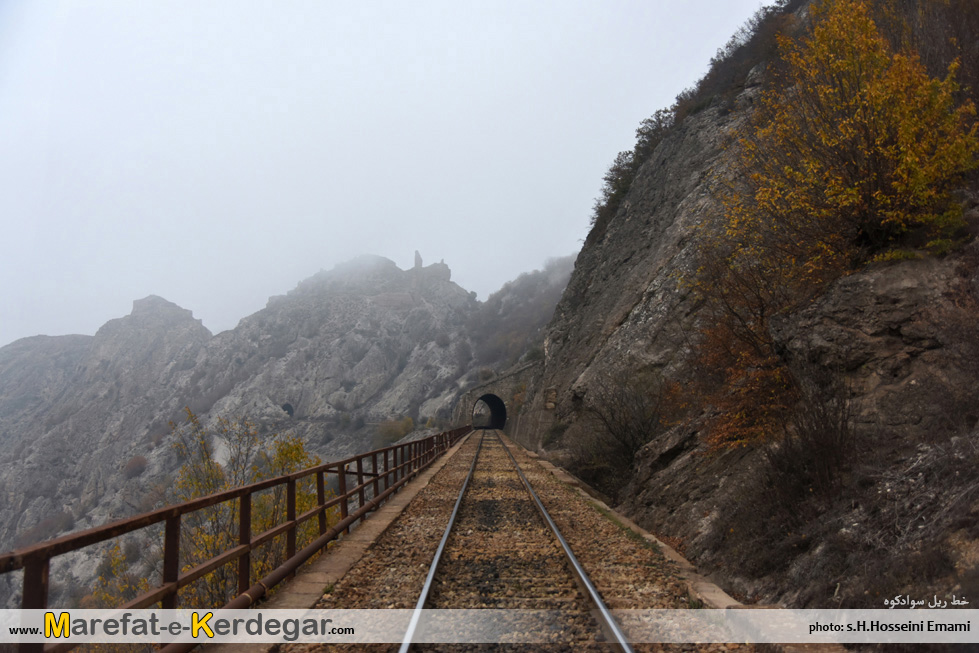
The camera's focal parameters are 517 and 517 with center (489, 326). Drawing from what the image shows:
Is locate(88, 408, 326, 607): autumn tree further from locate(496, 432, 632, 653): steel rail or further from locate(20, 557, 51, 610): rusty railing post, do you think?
locate(20, 557, 51, 610): rusty railing post

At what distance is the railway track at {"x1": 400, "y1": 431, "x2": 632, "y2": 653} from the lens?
4.53m

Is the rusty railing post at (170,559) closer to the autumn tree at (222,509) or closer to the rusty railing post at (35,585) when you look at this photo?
the rusty railing post at (35,585)

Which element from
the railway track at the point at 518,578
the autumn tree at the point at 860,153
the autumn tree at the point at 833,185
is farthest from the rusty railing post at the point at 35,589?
the autumn tree at the point at 860,153

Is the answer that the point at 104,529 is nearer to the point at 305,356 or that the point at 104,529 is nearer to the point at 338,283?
the point at 305,356

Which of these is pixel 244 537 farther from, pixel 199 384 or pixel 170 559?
pixel 199 384

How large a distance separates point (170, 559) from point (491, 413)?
82.2 metres

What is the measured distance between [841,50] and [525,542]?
909 cm

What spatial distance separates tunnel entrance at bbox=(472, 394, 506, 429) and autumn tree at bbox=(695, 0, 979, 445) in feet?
179

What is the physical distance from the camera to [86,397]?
129500 millimetres

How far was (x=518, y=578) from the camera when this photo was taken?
6.10 metres

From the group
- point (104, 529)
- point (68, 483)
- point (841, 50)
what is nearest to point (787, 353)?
point (841, 50)

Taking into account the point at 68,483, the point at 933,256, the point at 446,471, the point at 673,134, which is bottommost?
the point at 68,483

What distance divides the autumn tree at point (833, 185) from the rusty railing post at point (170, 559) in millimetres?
7614

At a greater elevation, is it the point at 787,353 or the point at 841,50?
→ the point at 841,50
